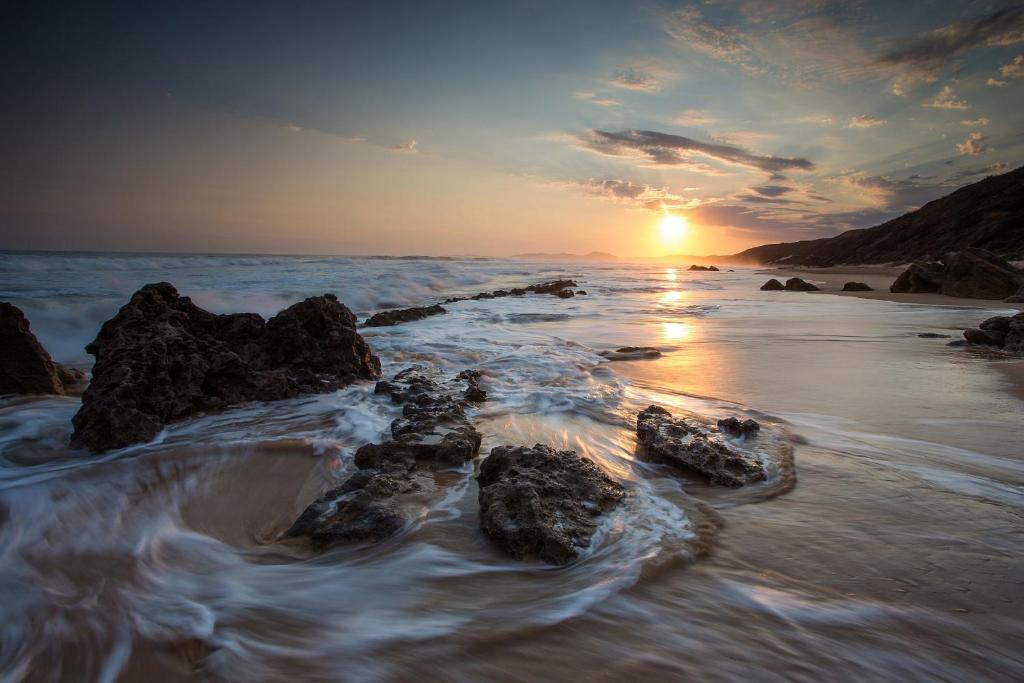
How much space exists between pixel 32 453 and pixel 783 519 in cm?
525

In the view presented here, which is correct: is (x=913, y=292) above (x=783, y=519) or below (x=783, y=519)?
above

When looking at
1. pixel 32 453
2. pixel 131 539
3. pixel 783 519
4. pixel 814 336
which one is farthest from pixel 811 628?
pixel 814 336

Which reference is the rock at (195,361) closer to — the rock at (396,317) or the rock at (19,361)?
the rock at (19,361)

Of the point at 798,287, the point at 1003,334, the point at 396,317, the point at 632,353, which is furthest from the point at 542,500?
the point at 798,287

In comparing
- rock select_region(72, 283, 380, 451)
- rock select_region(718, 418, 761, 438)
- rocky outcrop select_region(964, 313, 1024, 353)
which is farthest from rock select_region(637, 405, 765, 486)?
rocky outcrop select_region(964, 313, 1024, 353)

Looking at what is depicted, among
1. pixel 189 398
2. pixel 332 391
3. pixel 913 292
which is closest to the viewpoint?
pixel 189 398

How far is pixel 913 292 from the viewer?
18016 mm

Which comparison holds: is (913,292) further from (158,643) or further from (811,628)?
(158,643)

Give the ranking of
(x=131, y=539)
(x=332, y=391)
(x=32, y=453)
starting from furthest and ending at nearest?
(x=332, y=391)
(x=32, y=453)
(x=131, y=539)

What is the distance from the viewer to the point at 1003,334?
6.88 metres

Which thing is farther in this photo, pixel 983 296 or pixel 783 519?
pixel 983 296

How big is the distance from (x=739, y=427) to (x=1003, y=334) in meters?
6.18

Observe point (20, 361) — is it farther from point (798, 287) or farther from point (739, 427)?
point (798, 287)

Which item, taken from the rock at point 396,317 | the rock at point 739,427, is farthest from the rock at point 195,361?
the rock at point 396,317
